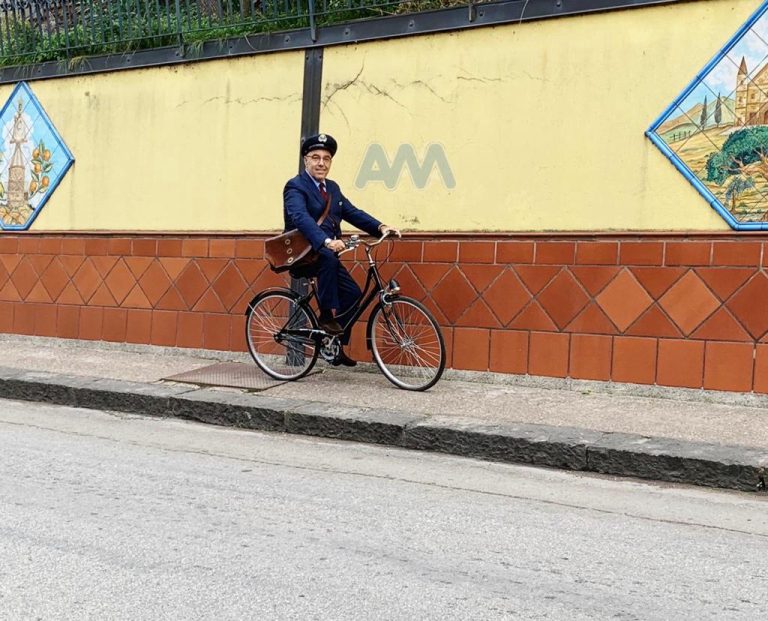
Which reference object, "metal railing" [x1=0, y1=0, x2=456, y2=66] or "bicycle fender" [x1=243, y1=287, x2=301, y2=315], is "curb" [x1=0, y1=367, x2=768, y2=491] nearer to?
"bicycle fender" [x1=243, y1=287, x2=301, y2=315]

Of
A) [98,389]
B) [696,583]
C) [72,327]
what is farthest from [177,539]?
[72,327]

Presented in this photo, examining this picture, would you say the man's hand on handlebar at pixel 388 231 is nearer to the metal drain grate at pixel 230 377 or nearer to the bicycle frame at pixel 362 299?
the bicycle frame at pixel 362 299

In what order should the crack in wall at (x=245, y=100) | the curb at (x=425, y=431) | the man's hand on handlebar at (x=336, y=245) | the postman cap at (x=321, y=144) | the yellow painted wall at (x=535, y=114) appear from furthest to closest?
the crack in wall at (x=245, y=100)
the postman cap at (x=321, y=144)
the man's hand on handlebar at (x=336, y=245)
the yellow painted wall at (x=535, y=114)
the curb at (x=425, y=431)

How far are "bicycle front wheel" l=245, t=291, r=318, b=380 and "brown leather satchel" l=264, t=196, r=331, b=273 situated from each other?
16.1 inches

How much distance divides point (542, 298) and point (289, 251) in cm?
196

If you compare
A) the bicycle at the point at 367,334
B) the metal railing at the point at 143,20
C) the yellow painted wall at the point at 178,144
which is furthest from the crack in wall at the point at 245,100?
the bicycle at the point at 367,334

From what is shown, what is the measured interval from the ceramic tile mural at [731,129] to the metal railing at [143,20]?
2.12 metres

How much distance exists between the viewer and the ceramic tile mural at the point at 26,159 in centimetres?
988

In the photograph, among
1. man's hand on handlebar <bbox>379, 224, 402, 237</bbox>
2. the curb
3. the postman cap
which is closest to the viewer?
the curb

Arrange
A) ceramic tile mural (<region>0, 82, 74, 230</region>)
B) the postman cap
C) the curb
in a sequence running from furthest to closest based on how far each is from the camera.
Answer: ceramic tile mural (<region>0, 82, 74, 230</region>) → the postman cap → the curb

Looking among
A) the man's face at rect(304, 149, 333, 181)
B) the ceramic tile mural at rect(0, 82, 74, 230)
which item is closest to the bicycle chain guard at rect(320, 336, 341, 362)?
the man's face at rect(304, 149, 333, 181)

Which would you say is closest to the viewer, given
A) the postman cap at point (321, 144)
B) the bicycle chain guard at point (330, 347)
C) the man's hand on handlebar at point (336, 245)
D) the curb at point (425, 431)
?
the curb at point (425, 431)

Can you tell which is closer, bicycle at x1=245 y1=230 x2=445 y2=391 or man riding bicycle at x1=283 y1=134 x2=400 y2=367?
bicycle at x1=245 y1=230 x2=445 y2=391
